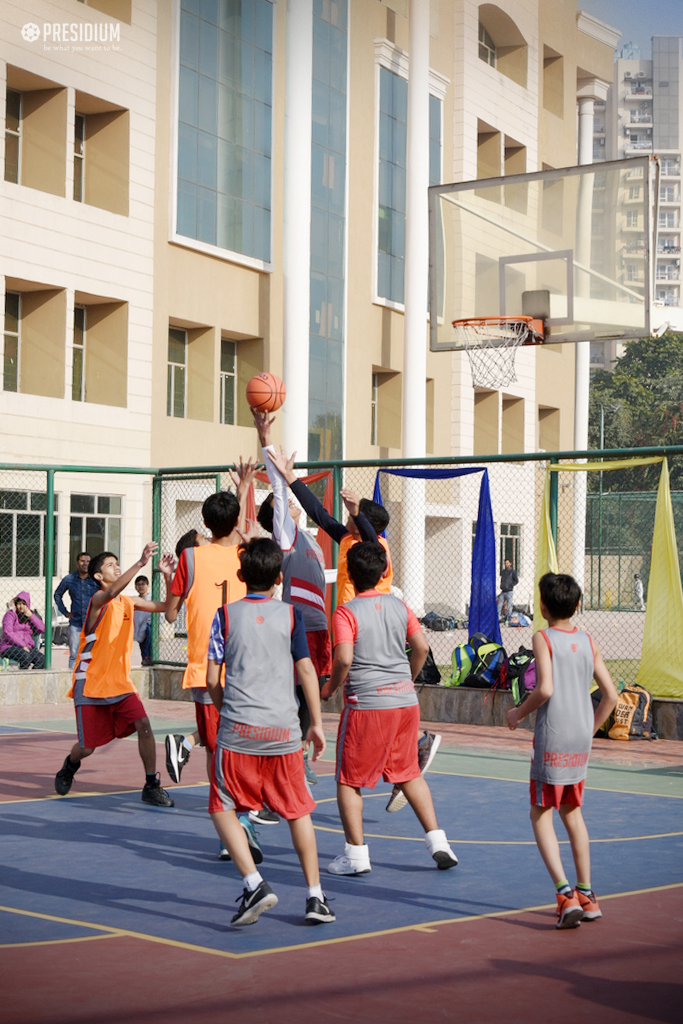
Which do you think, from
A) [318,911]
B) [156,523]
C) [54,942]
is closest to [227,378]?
[156,523]

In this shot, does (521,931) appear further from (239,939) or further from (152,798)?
(152,798)

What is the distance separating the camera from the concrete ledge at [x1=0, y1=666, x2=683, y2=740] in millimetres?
12828

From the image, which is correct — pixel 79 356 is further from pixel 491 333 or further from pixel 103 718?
pixel 103 718

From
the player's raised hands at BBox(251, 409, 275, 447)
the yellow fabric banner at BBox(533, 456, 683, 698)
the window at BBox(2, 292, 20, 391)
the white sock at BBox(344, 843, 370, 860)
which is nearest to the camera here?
the white sock at BBox(344, 843, 370, 860)

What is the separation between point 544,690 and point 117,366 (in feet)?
75.9

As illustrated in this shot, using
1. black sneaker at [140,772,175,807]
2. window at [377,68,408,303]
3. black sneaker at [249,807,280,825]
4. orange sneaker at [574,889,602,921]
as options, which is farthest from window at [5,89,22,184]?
orange sneaker at [574,889,602,921]

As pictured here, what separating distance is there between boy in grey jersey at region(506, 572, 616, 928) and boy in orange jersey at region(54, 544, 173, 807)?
3.65 m

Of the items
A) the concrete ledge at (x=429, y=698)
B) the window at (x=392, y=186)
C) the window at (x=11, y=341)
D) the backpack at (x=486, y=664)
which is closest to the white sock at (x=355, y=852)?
the concrete ledge at (x=429, y=698)

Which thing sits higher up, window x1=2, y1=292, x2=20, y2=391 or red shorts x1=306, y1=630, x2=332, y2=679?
window x1=2, y1=292, x2=20, y2=391

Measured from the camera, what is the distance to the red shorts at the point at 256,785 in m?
5.74

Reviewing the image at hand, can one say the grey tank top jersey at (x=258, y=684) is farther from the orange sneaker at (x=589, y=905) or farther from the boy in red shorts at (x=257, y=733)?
the orange sneaker at (x=589, y=905)

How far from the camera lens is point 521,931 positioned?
18.9 ft

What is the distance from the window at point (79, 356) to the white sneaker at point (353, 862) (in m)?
22.1

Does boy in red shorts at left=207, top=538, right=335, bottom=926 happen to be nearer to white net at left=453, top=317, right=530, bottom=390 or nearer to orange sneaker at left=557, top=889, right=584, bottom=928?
orange sneaker at left=557, top=889, right=584, bottom=928
